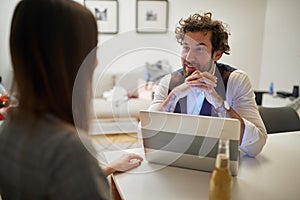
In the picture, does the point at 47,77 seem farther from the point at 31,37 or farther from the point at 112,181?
the point at 112,181

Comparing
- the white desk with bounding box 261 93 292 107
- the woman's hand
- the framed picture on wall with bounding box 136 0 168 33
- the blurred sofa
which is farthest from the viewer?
the framed picture on wall with bounding box 136 0 168 33

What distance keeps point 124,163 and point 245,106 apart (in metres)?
0.56

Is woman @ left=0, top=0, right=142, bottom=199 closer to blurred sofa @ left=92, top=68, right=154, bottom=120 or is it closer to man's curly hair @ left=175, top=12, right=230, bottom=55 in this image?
man's curly hair @ left=175, top=12, right=230, bottom=55

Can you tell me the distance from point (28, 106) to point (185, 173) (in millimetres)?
559

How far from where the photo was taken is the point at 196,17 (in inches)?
48.4

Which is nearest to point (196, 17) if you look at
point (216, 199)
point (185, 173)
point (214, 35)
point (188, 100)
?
point (214, 35)

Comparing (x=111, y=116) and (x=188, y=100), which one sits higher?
(x=188, y=100)

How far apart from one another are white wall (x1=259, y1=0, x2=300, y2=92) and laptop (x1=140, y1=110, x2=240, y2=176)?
3.05 m

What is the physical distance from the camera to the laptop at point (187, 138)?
85 cm

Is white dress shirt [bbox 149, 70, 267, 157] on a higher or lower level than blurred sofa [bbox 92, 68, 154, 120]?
higher

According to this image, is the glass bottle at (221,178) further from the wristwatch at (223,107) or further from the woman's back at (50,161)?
the wristwatch at (223,107)

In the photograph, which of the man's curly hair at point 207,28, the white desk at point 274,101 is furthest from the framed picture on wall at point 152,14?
the man's curly hair at point 207,28

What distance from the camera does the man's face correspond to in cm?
121

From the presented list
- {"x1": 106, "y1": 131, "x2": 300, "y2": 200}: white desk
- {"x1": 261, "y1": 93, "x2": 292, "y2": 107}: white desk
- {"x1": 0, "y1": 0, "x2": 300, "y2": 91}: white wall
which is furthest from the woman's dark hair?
{"x1": 261, "y1": 93, "x2": 292, "y2": 107}: white desk
